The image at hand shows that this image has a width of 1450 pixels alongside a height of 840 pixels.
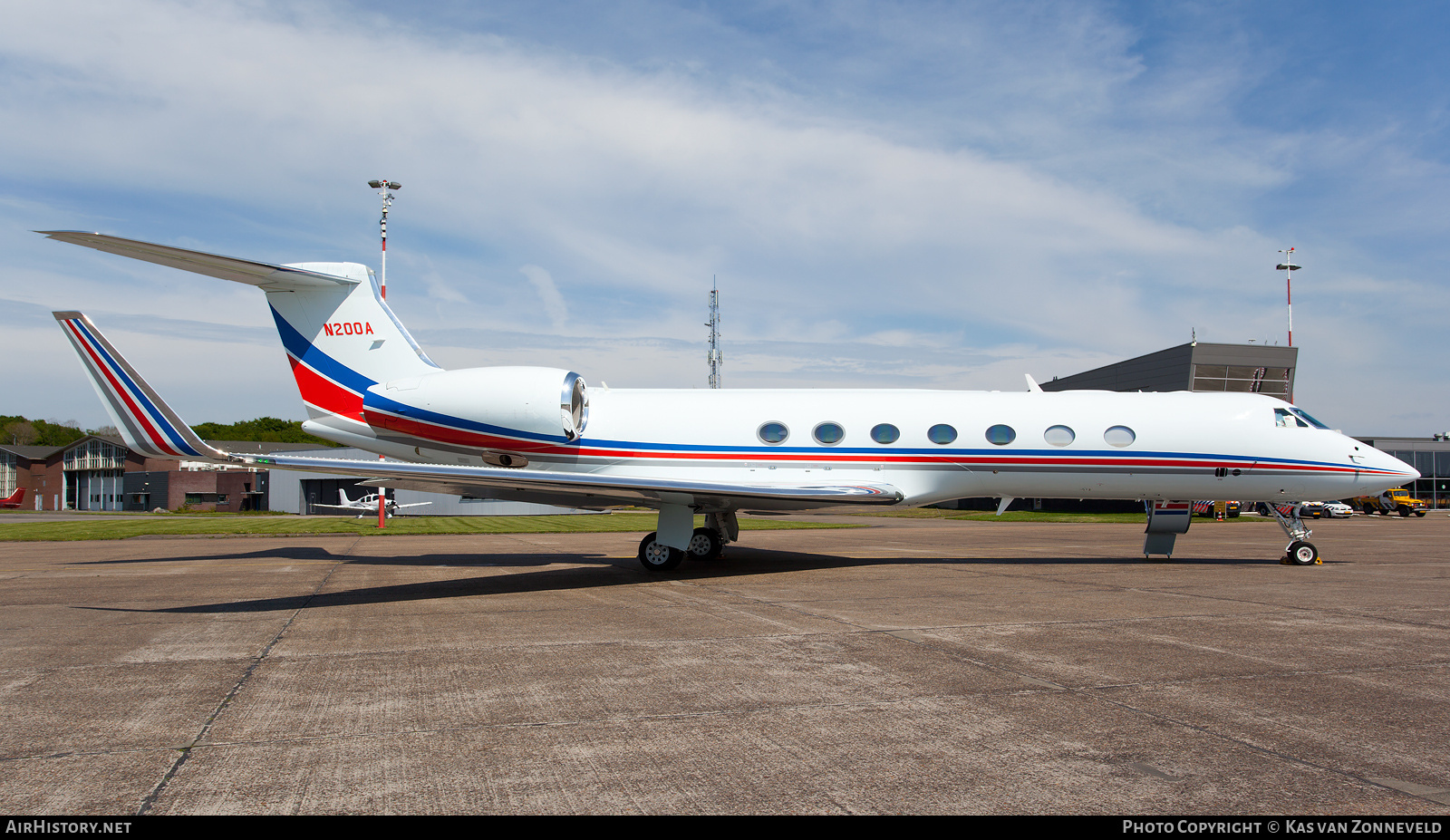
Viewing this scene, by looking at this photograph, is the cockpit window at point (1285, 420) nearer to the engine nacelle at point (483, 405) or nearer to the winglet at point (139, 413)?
the engine nacelle at point (483, 405)

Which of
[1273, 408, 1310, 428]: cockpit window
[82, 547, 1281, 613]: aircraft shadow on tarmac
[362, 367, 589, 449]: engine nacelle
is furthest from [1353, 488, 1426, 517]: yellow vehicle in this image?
[362, 367, 589, 449]: engine nacelle

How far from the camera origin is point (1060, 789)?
3.51 m

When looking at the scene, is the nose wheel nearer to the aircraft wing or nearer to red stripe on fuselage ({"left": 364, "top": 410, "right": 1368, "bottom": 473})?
red stripe on fuselage ({"left": 364, "top": 410, "right": 1368, "bottom": 473})

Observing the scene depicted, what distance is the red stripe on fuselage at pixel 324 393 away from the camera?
1321cm

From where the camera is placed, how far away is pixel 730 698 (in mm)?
5051

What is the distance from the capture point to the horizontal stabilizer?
984cm

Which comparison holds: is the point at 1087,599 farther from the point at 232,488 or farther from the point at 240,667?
the point at 232,488

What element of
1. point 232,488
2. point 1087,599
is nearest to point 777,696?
point 1087,599

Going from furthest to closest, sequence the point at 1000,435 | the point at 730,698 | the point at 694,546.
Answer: the point at 694,546 → the point at 1000,435 → the point at 730,698

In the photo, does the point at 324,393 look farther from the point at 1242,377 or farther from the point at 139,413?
the point at 1242,377

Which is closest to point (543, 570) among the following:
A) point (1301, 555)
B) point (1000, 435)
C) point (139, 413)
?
point (139, 413)

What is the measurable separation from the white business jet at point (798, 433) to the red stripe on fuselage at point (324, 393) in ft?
0.08

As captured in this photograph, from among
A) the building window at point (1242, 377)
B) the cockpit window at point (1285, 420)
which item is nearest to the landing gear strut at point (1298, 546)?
the cockpit window at point (1285, 420)

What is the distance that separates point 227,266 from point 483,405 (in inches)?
160
